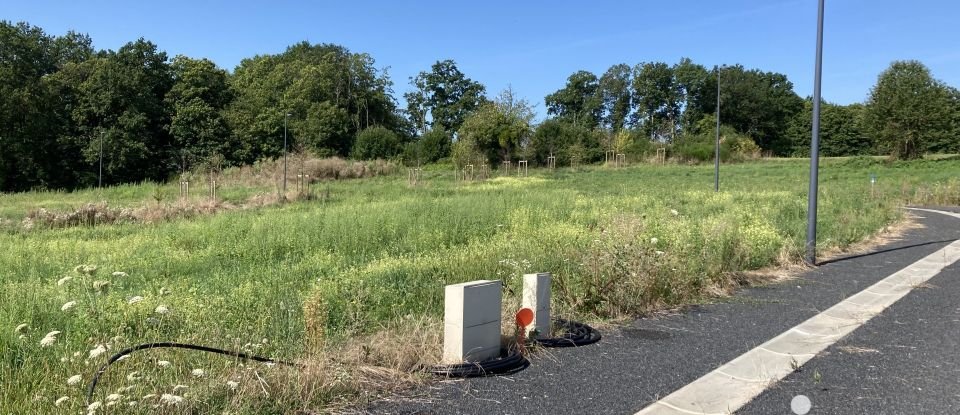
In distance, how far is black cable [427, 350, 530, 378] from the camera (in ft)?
15.1

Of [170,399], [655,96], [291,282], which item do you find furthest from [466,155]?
[655,96]

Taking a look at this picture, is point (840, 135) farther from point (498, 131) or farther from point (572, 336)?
point (572, 336)

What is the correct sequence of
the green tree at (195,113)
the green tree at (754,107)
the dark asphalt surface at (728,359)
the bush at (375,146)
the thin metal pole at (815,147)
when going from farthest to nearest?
the green tree at (754,107), the bush at (375,146), the green tree at (195,113), the thin metal pole at (815,147), the dark asphalt surface at (728,359)

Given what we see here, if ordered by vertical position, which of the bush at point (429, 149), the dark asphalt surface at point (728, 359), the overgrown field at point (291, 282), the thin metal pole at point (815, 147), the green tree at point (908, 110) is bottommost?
the dark asphalt surface at point (728, 359)

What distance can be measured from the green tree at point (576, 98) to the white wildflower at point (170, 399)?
97.6 metres

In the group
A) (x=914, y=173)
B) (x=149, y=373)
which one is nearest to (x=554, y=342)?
(x=149, y=373)

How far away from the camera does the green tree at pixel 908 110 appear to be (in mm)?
46406

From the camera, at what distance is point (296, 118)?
219 feet

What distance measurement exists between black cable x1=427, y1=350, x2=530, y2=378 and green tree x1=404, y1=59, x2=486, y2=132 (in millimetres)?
80217

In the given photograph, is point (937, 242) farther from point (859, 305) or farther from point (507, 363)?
point (507, 363)

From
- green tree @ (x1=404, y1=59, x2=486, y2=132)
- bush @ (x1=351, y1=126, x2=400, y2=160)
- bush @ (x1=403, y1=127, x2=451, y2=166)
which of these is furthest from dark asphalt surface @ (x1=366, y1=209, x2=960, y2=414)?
green tree @ (x1=404, y1=59, x2=486, y2=132)

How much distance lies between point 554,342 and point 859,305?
4244 millimetres

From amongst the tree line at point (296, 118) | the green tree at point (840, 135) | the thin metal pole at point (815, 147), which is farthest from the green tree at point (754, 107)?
the thin metal pole at point (815, 147)

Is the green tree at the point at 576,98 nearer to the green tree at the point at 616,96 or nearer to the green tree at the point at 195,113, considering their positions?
the green tree at the point at 616,96
